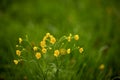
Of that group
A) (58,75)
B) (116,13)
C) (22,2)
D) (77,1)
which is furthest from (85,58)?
(22,2)

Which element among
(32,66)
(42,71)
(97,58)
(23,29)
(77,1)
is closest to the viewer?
(42,71)

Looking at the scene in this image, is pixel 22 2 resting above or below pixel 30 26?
above

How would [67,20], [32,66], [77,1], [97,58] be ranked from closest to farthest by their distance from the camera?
[32,66]
[97,58]
[67,20]
[77,1]

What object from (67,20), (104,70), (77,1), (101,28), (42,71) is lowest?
(42,71)

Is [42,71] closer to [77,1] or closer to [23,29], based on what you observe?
[23,29]

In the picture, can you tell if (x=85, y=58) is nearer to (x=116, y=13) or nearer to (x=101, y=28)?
(x=101, y=28)

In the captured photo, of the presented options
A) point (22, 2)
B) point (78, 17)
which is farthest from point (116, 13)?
point (22, 2)

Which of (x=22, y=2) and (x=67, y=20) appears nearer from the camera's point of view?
(x=67, y=20)
